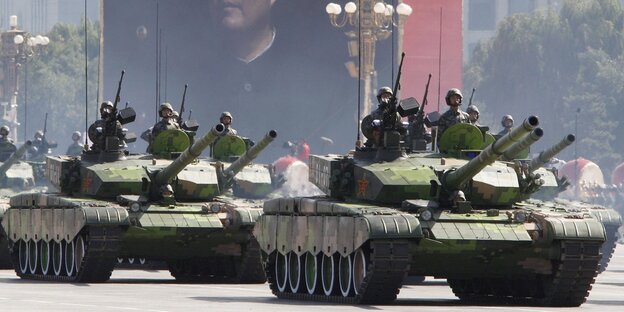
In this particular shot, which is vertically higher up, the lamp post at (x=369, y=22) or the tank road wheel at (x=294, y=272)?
the lamp post at (x=369, y=22)

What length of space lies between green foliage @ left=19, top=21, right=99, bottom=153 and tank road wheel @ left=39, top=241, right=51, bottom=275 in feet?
333

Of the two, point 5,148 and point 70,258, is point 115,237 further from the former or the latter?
point 5,148

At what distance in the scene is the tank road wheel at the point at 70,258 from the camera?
38375 mm

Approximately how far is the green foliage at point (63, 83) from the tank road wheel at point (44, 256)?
333ft

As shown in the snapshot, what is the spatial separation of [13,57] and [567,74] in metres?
41.6

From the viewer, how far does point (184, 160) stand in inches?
1505

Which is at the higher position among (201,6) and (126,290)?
(201,6)

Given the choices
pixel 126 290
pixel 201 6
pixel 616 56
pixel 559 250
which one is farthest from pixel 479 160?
pixel 616 56

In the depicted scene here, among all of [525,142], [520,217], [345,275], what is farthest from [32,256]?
[525,142]

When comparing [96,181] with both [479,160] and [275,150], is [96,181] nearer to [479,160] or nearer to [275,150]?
[479,160]

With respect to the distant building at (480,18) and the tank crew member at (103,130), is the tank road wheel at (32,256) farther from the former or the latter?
the distant building at (480,18)

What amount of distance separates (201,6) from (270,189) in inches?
2220

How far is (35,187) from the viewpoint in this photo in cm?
5956

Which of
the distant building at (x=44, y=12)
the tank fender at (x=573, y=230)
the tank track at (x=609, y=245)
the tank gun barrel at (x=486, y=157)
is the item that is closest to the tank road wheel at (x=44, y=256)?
the tank gun barrel at (x=486, y=157)
